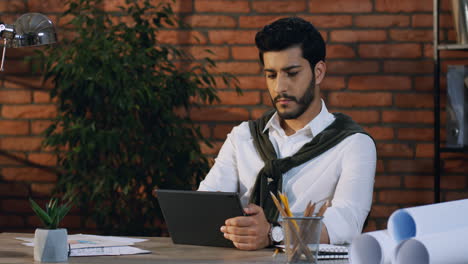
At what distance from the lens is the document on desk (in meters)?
1.74

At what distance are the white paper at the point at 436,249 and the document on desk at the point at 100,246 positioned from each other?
910 millimetres

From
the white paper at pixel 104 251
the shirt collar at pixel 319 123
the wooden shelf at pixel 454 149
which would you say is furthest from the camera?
the wooden shelf at pixel 454 149

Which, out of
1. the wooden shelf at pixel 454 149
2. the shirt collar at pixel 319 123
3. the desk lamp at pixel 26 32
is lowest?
the wooden shelf at pixel 454 149

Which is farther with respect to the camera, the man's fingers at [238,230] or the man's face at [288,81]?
the man's face at [288,81]

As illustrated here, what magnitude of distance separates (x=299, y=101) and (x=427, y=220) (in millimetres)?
1359

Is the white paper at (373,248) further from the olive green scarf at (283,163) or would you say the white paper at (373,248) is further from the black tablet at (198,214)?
the olive green scarf at (283,163)

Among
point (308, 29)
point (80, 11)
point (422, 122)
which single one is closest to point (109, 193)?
point (80, 11)

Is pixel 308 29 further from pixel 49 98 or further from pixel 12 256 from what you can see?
pixel 49 98

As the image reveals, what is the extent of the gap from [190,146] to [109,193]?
39 centimetres

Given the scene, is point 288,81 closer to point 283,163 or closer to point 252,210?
point 283,163

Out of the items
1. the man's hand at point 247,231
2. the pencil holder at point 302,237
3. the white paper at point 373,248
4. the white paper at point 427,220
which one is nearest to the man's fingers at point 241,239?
the man's hand at point 247,231

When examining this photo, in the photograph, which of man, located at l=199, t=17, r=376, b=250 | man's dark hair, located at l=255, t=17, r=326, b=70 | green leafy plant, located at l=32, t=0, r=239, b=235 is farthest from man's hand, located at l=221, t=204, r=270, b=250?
green leafy plant, located at l=32, t=0, r=239, b=235

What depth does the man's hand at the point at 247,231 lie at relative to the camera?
1.81m

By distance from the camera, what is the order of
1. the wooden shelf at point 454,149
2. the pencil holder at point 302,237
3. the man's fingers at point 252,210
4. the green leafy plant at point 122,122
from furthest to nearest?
the wooden shelf at point 454,149, the green leafy plant at point 122,122, the man's fingers at point 252,210, the pencil holder at point 302,237
